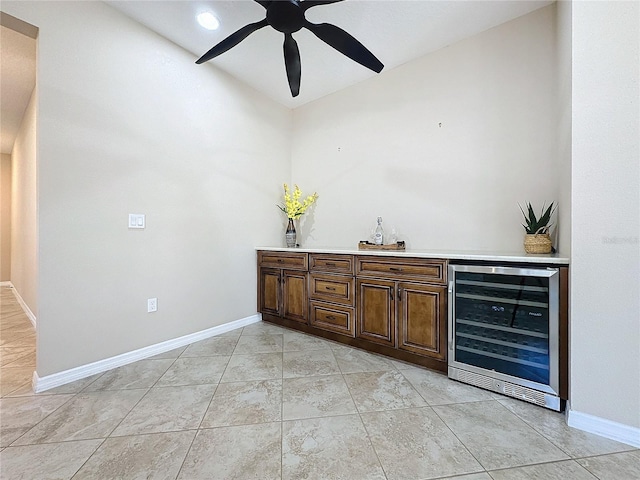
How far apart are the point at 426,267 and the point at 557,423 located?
1.10 m

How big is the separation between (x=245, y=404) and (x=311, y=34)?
2.97 metres

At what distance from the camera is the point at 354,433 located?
55.7 inches

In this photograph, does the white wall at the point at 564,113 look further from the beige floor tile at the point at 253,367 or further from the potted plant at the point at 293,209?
the potted plant at the point at 293,209

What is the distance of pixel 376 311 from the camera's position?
2365 mm

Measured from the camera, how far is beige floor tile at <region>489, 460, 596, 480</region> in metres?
1.14

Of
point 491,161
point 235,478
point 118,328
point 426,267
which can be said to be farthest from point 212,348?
point 491,161

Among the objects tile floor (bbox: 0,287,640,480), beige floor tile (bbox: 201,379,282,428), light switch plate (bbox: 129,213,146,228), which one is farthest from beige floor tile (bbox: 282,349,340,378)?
light switch plate (bbox: 129,213,146,228)

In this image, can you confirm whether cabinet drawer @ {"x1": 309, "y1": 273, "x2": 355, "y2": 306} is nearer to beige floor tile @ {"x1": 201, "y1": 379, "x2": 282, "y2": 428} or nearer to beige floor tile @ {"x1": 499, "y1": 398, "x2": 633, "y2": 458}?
beige floor tile @ {"x1": 201, "y1": 379, "x2": 282, "y2": 428}

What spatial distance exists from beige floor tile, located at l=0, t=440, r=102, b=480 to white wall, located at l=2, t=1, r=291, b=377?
76 centimetres

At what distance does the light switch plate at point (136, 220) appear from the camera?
7.49ft

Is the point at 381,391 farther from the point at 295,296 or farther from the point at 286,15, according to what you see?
the point at 286,15

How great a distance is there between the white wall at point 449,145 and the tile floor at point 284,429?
4.59 ft

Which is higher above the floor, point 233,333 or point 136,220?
point 136,220

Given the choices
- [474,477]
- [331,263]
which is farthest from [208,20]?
[474,477]
